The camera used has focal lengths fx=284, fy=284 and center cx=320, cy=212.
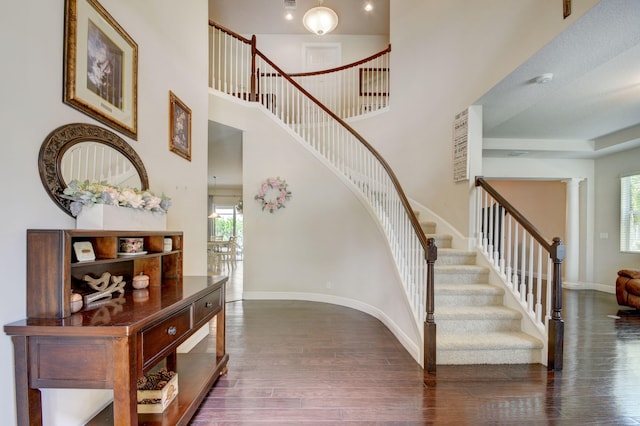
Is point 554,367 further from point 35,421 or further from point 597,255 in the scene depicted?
point 597,255

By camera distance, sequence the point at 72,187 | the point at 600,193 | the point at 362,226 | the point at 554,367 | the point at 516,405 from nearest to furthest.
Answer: the point at 72,187, the point at 516,405, the point at 554,367, the point at 362,226, the point at 600,193

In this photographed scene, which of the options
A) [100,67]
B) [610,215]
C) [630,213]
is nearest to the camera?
[100,67]

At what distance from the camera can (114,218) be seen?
1.56 m

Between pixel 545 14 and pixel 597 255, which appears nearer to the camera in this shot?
pixel 545 14

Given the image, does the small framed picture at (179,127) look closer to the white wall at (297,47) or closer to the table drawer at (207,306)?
the table drawer at (207,306)

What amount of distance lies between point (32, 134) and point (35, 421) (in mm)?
1265

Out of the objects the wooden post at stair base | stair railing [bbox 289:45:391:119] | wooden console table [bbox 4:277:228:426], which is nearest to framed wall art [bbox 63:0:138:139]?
wooden console table [bbox 4:277:228:426]

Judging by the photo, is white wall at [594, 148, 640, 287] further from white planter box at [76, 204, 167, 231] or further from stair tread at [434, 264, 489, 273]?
white planter box at [76, 204, 167, 231]

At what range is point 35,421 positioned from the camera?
123 centimetres

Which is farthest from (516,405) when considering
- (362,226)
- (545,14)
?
(545,14)

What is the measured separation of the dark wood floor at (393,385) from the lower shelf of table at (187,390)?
0.48 feet

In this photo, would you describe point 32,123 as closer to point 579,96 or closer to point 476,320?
point 476,320

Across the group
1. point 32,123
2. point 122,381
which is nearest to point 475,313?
point 122,381

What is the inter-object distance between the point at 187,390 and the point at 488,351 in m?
2.50
